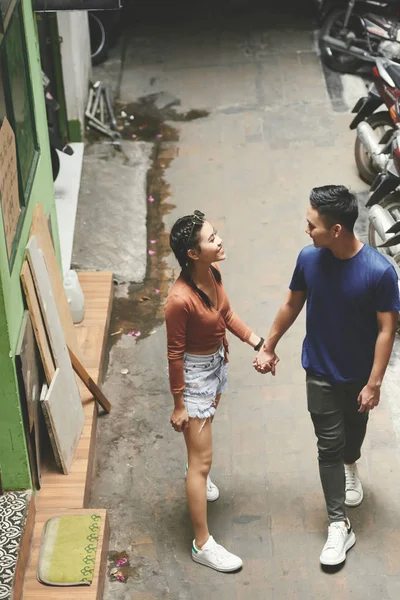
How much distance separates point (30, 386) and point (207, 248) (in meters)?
1.24

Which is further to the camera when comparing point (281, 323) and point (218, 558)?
point (218, 558)

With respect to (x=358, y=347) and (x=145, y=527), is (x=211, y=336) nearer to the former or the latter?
(x=358, y=347)

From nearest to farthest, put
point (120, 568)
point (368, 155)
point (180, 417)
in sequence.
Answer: point (180, 417) → point (120, 568) → point (368, 155)

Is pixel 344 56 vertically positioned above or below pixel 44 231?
below

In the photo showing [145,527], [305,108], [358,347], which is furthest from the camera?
[305,108]

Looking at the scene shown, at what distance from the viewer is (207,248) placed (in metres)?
4.70

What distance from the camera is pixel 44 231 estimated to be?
5938mm

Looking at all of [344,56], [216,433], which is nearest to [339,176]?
[344,56]

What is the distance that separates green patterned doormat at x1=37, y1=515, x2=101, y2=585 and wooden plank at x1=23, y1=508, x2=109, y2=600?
3 centimetres

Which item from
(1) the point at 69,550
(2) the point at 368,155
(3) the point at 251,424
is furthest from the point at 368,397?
(2) the point at 368,155

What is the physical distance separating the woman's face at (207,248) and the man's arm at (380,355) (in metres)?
0.84

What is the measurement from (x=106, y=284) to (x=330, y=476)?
288 centimetres

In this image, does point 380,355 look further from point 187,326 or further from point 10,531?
point 10,531

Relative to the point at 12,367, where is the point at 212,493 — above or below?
below
